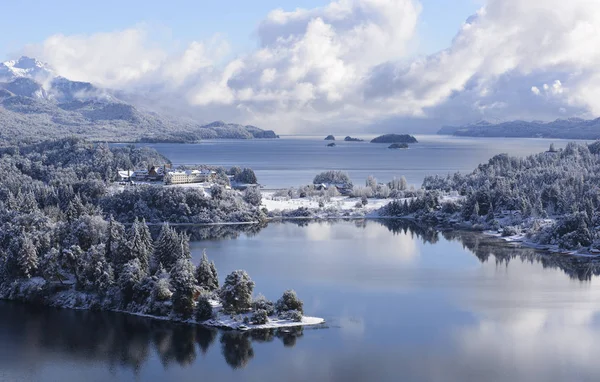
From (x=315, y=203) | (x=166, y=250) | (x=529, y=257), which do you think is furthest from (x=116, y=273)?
(x=315, y=203)

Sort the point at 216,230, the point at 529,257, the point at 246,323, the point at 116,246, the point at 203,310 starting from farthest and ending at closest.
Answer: the point at 216,230
the point at 529,257
the point at 116,246
the point at 203,310
the point at 246,323

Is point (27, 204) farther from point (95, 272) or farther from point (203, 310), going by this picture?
point (203, 310)

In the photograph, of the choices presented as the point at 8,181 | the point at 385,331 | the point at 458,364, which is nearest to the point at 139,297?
the point at 385,331

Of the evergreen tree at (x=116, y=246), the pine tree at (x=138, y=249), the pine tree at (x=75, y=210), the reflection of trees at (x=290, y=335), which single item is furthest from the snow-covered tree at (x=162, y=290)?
the pine tree at (x=75, y=210)

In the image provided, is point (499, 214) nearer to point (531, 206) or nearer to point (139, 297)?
point (531, 206)

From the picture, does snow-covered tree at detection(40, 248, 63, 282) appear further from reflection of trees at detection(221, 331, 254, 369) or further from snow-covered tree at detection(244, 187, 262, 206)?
snow-covered tree at detection(244, 187, 262, 206)

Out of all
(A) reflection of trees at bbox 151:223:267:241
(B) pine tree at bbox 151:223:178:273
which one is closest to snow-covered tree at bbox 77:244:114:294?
(B) pine tree at bbox 151:223:178:273

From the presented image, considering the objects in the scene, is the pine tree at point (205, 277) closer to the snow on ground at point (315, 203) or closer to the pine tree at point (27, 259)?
the pine tree at point (27, 259)
